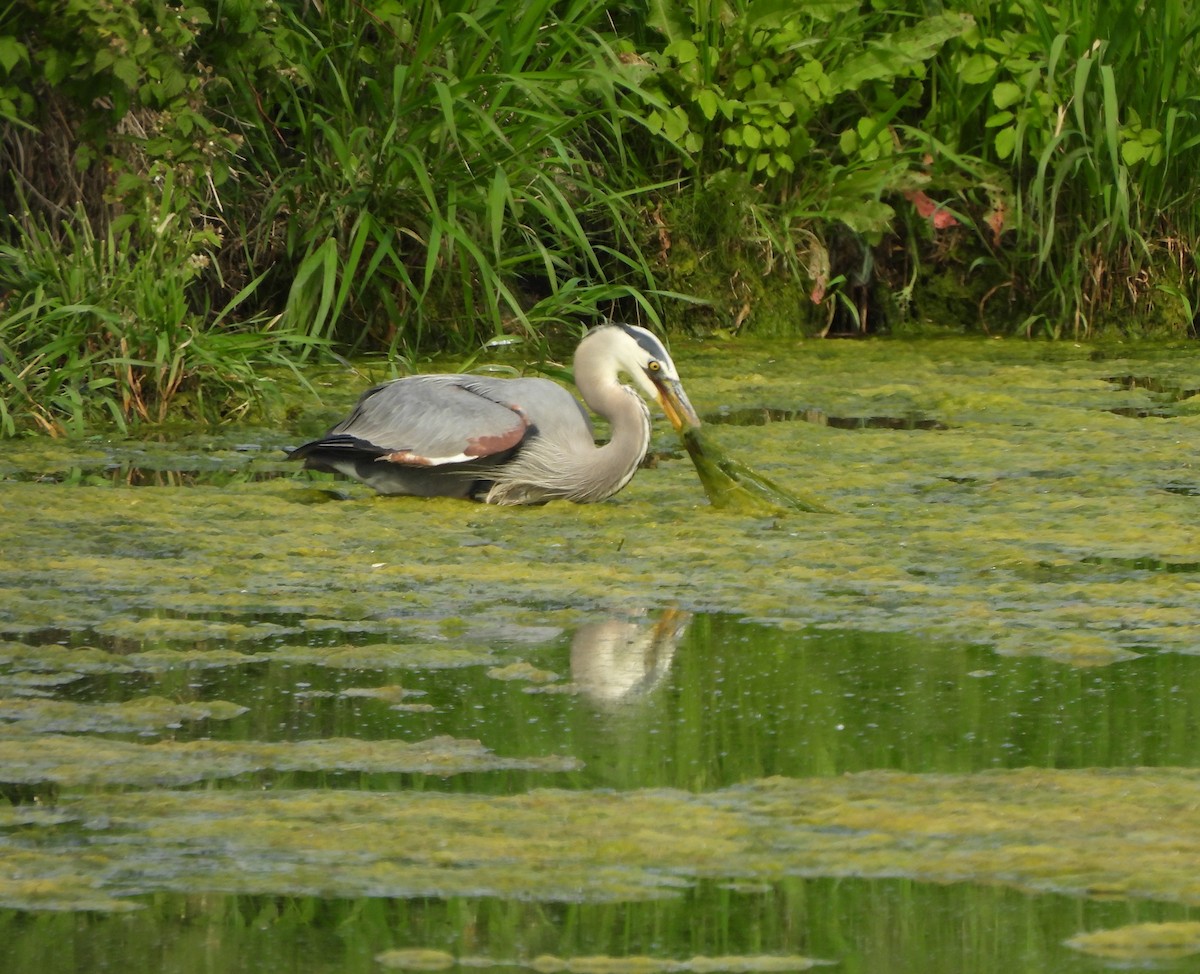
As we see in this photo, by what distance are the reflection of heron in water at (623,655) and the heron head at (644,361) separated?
1.38 metres

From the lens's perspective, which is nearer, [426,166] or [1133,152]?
[426,166]

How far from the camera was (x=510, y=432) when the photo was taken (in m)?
5.35

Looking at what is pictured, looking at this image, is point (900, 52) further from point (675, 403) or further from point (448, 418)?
point (448, 418)

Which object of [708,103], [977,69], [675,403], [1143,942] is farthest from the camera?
[977,69]

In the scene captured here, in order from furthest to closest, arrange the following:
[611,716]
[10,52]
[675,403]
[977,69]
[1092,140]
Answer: [977,69]
[1092,140]
[10,52]
[675,403]
[611,716]

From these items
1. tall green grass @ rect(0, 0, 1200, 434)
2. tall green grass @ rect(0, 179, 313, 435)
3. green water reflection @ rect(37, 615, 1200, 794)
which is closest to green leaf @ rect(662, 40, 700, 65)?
tall green grass @ rect(0, 0, 1200, 434)

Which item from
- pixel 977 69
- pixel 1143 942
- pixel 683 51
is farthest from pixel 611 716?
pixel 977 69

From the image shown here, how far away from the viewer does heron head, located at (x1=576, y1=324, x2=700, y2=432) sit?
5609 millimetres

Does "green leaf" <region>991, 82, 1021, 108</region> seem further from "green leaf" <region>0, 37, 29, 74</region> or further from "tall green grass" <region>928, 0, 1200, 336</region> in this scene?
"green leaf" <region>0, 37, 29, 74</region>

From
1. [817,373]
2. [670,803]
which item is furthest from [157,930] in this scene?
[817,373]

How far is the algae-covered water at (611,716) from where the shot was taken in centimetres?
267

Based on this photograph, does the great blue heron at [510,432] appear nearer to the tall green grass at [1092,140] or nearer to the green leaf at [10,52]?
the green leaf at [10,52]

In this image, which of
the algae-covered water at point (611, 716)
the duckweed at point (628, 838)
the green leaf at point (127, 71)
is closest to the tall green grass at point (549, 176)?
the green leaf at point (127, 71)

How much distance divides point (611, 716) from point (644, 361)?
2.16 meters
